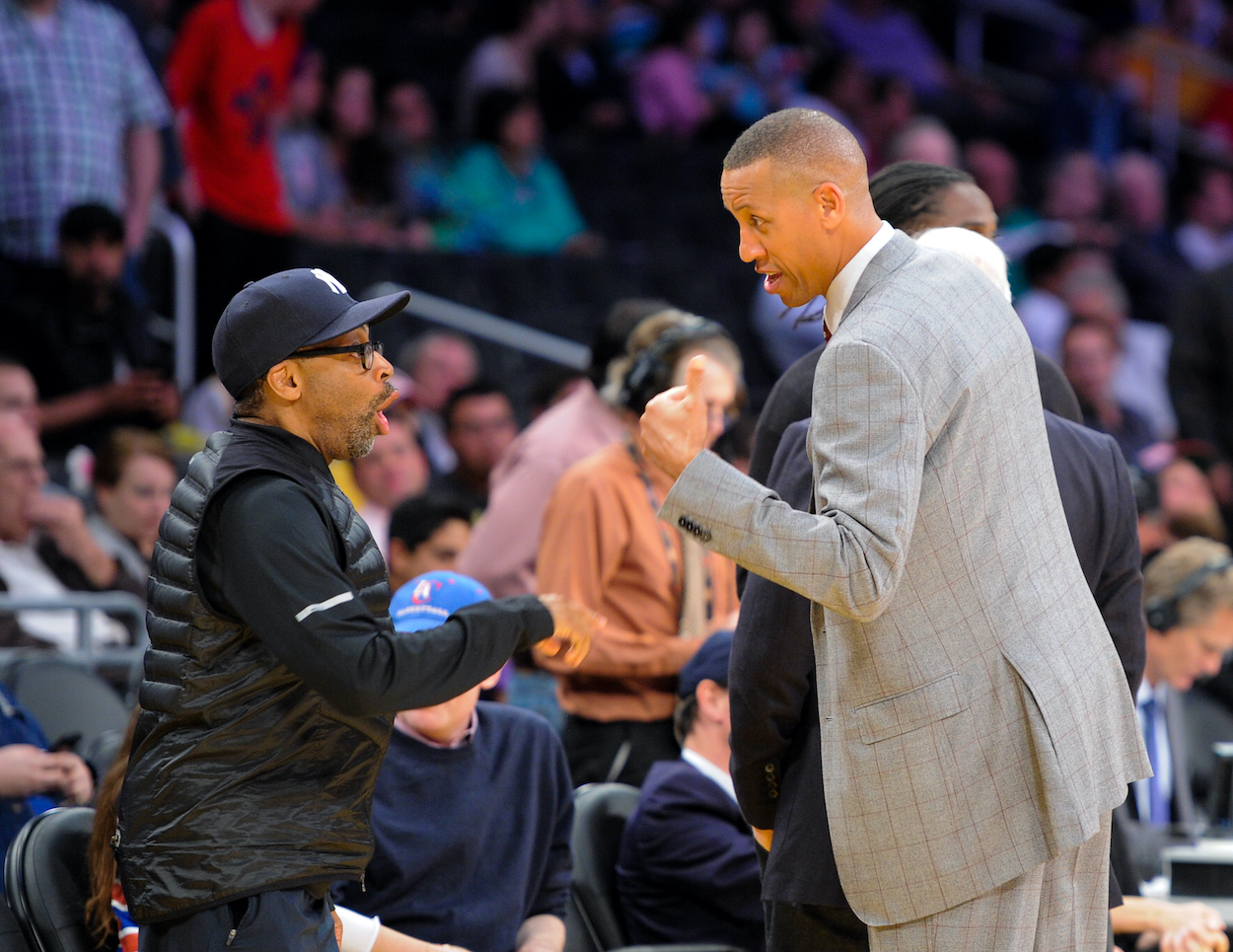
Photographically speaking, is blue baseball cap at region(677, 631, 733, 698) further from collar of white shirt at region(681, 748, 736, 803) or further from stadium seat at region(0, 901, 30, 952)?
stadium seat at region(0, 901, 30, 952)

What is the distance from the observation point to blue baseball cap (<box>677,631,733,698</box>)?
3496mm

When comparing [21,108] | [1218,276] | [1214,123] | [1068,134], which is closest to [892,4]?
[1068,134]

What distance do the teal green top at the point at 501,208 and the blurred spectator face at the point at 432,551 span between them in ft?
14.0

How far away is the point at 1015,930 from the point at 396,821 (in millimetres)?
1294

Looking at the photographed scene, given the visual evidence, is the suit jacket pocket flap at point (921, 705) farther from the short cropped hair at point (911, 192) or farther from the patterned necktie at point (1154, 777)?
the patterned necktie at point (1154, 777)

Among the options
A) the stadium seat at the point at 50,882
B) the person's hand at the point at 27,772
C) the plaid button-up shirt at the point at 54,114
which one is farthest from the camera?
the plaid button-up shirt at the point at 54,114

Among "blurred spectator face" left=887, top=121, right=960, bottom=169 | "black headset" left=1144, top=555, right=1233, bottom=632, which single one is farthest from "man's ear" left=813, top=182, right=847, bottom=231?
"blurred spectator face" left=887, top=121, right=960, bottom=169

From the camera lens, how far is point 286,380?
7.67ft

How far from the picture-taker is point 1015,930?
218 cm

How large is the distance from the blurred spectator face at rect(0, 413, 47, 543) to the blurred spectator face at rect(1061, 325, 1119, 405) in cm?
454

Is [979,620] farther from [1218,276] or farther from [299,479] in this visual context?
[1218,276]

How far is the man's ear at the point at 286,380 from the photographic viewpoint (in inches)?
91.7

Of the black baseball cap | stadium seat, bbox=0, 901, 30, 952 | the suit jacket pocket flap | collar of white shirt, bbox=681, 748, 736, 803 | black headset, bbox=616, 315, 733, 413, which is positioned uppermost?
the black baseball cap

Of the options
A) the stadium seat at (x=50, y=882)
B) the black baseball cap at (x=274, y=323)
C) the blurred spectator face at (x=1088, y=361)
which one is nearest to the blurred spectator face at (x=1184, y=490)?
the blurred spectator face at (x=1088, y=361)
